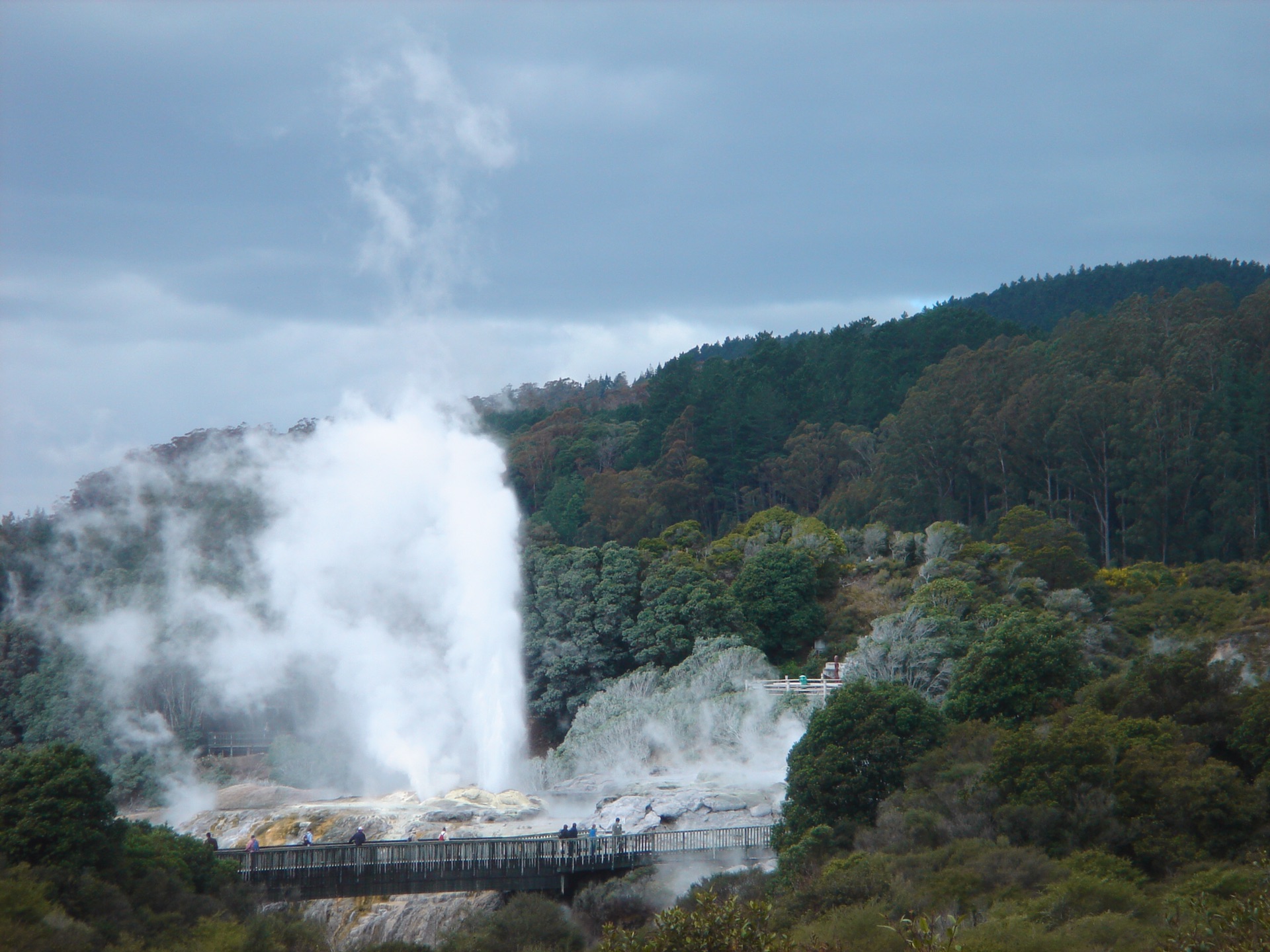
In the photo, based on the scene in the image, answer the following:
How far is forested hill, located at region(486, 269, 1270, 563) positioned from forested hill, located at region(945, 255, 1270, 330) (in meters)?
56.9

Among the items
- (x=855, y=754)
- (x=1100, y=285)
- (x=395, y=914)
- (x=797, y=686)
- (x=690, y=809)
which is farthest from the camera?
(x=1100, y=285)

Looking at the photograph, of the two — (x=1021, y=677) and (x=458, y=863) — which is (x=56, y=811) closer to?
(x=458, y=863)

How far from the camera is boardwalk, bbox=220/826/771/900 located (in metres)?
25.1

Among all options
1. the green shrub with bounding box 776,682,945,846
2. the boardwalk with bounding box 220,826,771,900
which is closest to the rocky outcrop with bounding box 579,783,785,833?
the boardwalk with bounding box 220,826,771,900

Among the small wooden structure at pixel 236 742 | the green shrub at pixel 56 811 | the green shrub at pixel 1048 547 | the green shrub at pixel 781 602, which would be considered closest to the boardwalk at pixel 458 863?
the green shrub at pixel 56 811

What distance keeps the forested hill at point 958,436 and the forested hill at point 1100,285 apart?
5692 cm

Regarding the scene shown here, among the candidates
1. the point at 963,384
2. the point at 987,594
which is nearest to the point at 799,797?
the point at 987,594

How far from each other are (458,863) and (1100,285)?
500ft

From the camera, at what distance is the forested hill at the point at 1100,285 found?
483ft

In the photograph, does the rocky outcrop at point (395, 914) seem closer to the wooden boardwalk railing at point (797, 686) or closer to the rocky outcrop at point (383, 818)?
the rocky outcrop at point (383, 818)

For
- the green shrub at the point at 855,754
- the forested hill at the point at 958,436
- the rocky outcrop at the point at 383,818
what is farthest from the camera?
the forested hill at the point at 958,436

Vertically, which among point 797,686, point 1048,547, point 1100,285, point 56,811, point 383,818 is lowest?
point 383,818

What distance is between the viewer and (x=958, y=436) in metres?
70.1

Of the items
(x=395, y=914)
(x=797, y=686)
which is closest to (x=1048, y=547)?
(x=797, y=686)
